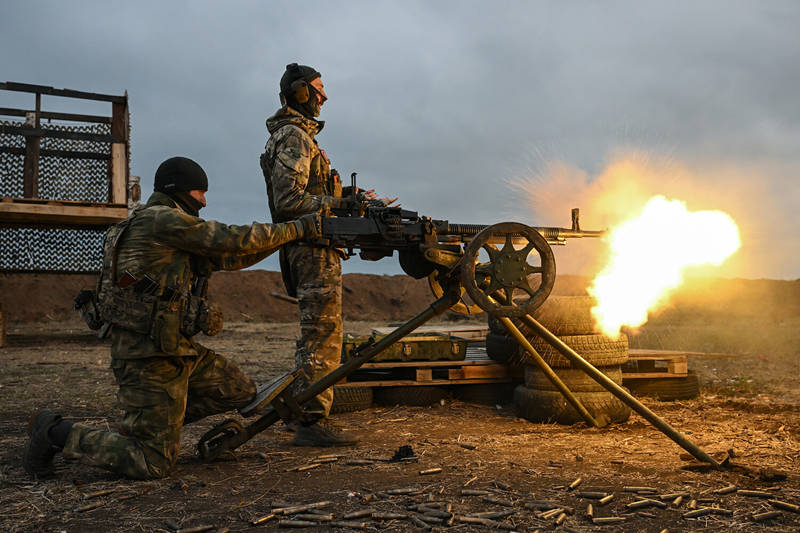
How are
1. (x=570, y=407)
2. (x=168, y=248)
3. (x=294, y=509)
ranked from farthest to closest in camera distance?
(x=570, y=407), (x=168, y=248), (x=294, y=509)

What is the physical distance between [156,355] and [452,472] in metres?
2.07

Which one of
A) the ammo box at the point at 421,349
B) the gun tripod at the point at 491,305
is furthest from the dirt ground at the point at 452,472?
the ammo box at the point at 421,349

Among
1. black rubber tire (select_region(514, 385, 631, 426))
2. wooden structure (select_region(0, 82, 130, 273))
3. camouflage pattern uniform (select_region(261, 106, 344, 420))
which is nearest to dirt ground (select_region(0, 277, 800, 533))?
black rubber tire (select_region(514, 385, 631, 426))

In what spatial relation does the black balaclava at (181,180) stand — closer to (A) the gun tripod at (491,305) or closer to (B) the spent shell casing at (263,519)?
(A) the gun tripod at (491,305)

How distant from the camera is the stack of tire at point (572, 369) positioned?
545 cm

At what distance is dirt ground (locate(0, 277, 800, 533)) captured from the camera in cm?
320

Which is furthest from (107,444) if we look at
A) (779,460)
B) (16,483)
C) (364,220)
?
(779,460)

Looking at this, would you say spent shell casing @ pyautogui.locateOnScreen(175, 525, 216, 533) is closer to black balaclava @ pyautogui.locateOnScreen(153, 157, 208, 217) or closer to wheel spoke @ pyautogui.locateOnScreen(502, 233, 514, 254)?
black balaclava @ pyautogui.locateOnScreen(153, 157, 208, 217)

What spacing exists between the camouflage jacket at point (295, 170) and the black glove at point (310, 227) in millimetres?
293

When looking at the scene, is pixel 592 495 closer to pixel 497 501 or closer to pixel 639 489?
pixel 639 489

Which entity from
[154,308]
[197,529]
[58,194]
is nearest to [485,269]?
[154,308]

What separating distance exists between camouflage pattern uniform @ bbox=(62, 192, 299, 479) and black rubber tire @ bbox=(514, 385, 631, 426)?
2926 millimetres

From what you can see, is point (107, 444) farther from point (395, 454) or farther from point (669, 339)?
point (669, 339)

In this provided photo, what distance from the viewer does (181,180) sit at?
4.19 meters
